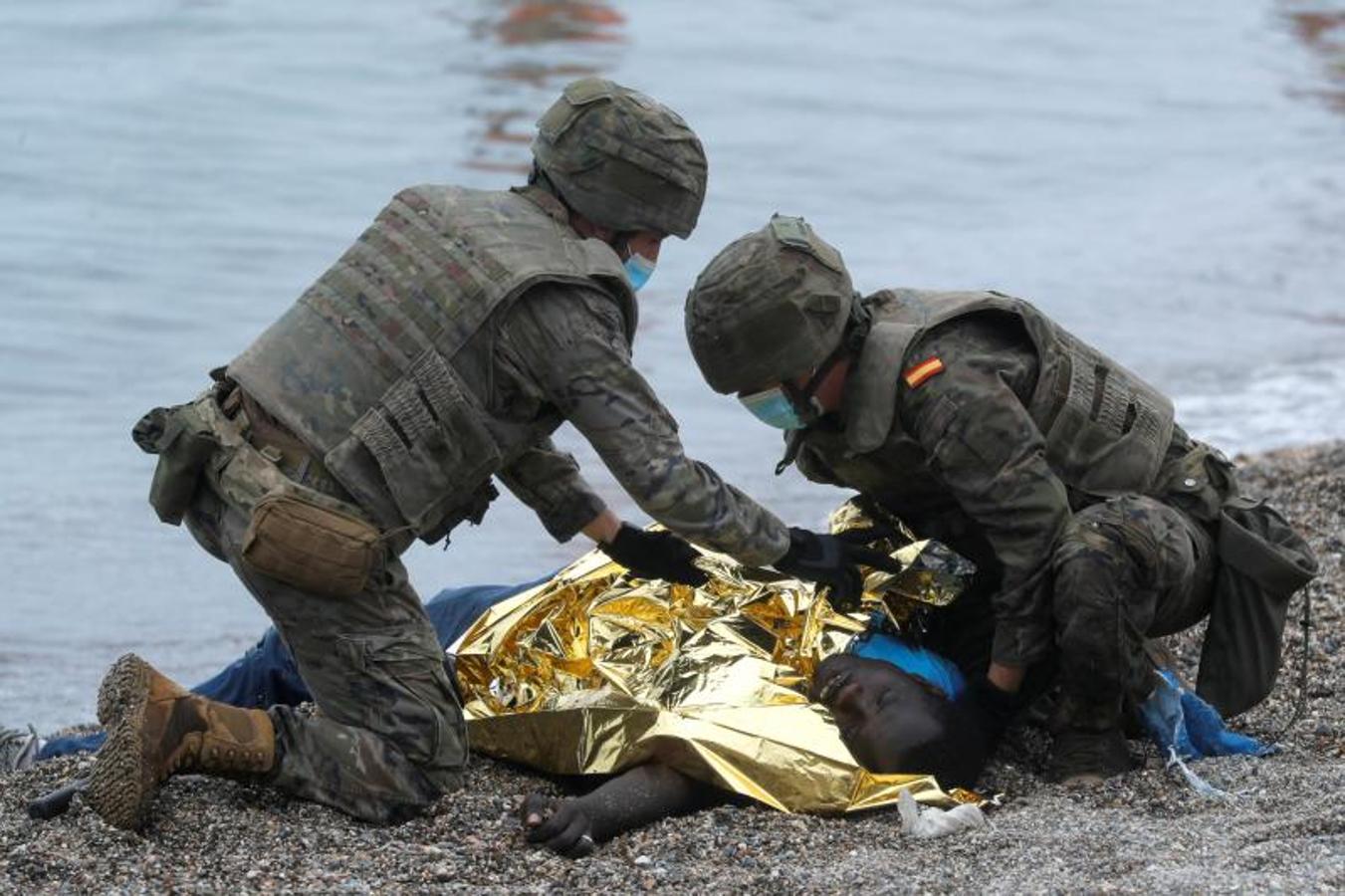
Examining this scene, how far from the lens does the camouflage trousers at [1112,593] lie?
4.75m

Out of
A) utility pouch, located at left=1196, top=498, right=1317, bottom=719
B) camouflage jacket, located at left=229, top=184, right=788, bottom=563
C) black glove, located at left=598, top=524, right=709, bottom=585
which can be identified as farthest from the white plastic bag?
utility pouch, located at left=1196, top=498, right=1317, bottom=719

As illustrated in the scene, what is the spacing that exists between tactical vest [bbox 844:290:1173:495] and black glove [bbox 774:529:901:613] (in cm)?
24

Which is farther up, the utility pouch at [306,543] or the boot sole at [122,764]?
the utility pouch at [306,543]

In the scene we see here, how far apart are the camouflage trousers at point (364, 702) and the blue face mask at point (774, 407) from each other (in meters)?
0.88

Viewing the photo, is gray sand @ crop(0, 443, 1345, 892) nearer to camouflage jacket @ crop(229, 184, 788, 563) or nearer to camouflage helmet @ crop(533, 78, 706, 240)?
camouflage jacket @ crop(229, 184, 788, 563)

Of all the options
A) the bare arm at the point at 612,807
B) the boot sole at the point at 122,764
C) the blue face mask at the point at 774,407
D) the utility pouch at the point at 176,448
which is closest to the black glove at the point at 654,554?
the blue face mask at the point at 774,407

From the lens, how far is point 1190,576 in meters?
4.98

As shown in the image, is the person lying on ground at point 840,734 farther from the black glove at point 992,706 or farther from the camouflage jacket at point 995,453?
the camouflage jacket at point 995,453

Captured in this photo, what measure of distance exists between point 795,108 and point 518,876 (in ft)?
47.0

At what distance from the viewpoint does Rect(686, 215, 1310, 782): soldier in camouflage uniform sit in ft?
15.7

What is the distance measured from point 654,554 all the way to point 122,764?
1302 mm

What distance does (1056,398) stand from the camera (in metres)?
4.95

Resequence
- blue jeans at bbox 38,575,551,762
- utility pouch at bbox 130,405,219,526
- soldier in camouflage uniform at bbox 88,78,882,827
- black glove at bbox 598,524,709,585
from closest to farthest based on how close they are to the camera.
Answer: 1. soldier in camouflage uniform at bbox 88,78,882,827
2. utility pouch at bbox 130,405,219,526
3. black glove at bbox 598,524,709,585
4. blue jeans at bbox 38,575,551,762

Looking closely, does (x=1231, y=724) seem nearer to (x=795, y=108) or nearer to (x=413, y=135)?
(x=413, y=135)
